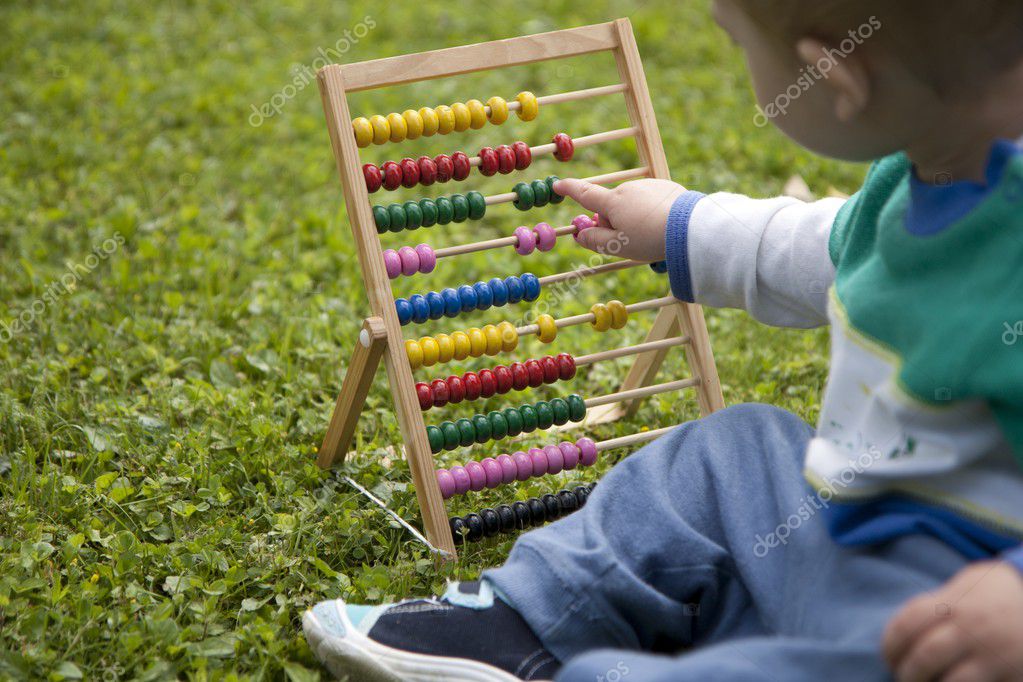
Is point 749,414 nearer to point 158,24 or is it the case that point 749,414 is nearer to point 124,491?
point 124,491

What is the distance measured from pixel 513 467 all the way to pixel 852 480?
2.11 ft

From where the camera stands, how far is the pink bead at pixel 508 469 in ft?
5.50

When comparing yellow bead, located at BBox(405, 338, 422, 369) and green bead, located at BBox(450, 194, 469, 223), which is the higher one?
green bead, located at BBox(450, 194, 469, 223)

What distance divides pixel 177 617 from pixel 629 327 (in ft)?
3.89

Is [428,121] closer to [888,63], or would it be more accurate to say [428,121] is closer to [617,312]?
[617,312]

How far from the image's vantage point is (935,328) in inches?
42.6

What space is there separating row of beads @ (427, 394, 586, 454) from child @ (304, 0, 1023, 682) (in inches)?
12.6

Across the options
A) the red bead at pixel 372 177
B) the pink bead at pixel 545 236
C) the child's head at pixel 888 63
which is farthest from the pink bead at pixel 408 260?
the child's head at pixel 888 63

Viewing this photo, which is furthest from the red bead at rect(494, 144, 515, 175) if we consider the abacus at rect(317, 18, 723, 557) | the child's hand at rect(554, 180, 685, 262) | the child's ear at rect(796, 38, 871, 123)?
the child's ear at rect(796, 38, 871, 123)

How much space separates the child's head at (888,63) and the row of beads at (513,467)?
2.39ft

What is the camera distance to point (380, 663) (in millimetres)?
1274

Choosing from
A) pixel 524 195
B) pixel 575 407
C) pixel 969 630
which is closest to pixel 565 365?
pixel 575 407

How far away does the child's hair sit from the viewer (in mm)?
1054

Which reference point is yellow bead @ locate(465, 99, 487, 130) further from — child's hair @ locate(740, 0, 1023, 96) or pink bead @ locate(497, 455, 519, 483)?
child's hair @ locate(740, 0, 1023, 96)
